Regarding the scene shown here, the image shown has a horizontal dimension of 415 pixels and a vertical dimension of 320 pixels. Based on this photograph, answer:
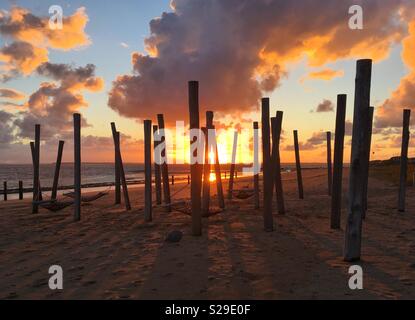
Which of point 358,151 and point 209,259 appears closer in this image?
point 358,151

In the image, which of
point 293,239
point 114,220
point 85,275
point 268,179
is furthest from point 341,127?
point 114,220

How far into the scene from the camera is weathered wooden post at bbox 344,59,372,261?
242 inches

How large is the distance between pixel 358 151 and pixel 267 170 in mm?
3142

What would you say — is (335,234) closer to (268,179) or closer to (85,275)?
(268,179)

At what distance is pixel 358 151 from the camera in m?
6.25

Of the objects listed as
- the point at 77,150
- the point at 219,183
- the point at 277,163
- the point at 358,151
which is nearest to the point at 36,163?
the point at 77,150

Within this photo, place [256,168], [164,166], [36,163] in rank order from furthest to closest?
1. [36,163]
2. [256,168]
3. [164,166]

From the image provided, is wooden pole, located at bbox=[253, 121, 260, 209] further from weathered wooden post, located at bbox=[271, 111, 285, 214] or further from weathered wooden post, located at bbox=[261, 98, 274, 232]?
weathered wooden post, located at bbox=[261, 98, 274, 232]

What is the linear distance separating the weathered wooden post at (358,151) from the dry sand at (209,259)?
61 cm

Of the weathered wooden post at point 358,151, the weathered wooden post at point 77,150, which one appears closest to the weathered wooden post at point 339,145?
the weathered wooden post at point 358,151

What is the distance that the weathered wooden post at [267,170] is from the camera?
9.09 metres

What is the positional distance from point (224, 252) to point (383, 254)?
2893 mm

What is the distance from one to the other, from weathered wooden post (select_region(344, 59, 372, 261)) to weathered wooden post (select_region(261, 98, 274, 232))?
296 centimetres

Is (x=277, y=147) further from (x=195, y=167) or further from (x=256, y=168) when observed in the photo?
(x=195, y=167)
